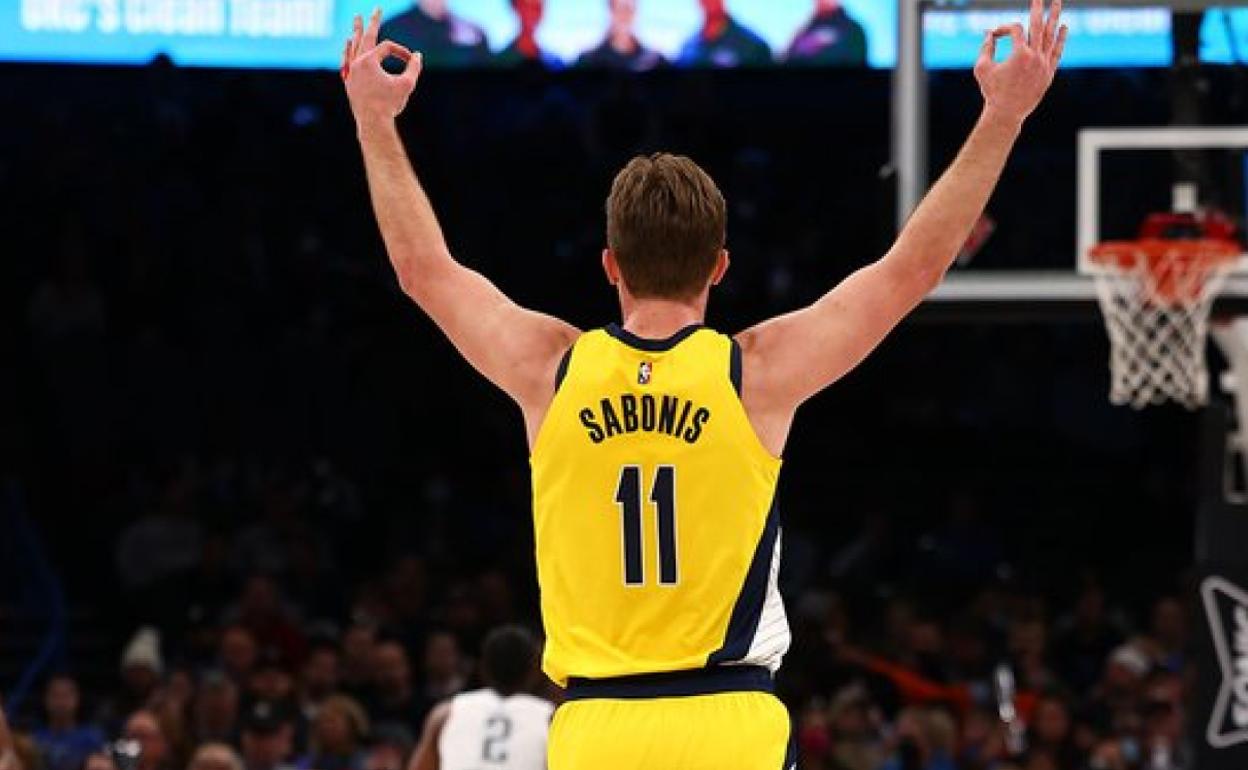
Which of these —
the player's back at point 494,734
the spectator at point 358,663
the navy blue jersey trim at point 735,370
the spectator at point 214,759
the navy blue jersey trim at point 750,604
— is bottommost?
the spectator at point 358,663

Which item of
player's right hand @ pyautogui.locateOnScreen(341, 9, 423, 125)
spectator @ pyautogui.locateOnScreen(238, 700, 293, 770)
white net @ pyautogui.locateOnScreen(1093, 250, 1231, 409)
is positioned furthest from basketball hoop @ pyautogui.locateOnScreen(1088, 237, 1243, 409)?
player's right hand @ pyautogui.locateOnScreen(341, 9, 423, 125)

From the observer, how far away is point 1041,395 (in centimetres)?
1894

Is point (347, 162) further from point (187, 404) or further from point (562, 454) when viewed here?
point (562, 454)

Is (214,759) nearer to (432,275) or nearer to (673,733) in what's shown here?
(432,275)

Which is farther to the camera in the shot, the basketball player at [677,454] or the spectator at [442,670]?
the spectator at [442,670]

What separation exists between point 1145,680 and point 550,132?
584 cm

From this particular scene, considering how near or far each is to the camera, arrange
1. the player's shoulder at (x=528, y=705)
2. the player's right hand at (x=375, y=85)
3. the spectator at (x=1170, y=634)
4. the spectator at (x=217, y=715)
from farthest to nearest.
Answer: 1. the spectator at (x=1170, y=634)
2. the spectator at (x=217, y=715)
3. the player's shoulder at (x=528, y=705)
4. the player's right hand at (x=375, y=85)

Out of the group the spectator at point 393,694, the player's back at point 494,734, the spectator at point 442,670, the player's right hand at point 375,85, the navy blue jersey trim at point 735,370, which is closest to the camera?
the navy blue jersey trim at point 735,370

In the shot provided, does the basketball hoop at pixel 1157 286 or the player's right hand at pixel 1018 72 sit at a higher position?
the player's right hand at pixel 1018 72

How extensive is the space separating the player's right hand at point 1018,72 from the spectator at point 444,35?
7.85 meters

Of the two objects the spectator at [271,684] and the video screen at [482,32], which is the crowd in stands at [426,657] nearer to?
the spectator at [271,684]

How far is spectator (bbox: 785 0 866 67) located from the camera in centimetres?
1146

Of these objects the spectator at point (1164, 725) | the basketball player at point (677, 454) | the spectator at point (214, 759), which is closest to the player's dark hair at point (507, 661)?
the spectator at point (214, 759)

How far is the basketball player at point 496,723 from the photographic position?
329 inches
